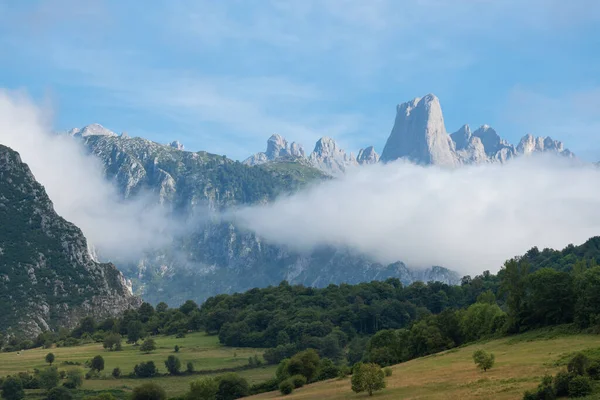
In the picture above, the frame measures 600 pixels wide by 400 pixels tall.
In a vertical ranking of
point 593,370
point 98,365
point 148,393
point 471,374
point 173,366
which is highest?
point 98,365

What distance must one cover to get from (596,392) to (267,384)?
72.0 metres

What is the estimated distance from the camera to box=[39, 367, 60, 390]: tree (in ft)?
499

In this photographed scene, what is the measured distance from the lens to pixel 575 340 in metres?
98.1

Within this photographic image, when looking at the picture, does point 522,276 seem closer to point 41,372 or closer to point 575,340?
point 575,340

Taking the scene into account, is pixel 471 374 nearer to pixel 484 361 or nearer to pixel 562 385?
pixel 484 361

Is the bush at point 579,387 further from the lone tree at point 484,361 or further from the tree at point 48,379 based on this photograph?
the tree at point 48,379

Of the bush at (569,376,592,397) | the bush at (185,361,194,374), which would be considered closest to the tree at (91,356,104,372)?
the bush at (185,361,194,374)

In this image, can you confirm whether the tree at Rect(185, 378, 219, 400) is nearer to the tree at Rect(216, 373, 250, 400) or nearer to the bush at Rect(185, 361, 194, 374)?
the tree at Rect(216, 373, 250, 400)

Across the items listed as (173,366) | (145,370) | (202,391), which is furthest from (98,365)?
(202,391)

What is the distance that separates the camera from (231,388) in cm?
12350

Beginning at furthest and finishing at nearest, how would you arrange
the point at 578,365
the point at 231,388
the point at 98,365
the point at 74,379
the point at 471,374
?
the point at 98,365
the point at 74,379
the point at 231,388
the point at 471,374
the point at 578,365

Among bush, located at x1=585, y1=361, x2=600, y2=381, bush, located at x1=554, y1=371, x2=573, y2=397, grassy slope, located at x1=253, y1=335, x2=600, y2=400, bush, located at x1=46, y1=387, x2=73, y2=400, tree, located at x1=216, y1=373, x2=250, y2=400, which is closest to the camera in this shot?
bush, located at x1=554, y1=371, x2=573, y2=397

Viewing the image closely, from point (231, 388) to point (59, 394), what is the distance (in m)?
42.5

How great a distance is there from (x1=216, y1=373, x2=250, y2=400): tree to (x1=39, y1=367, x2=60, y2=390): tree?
50.6 meters
